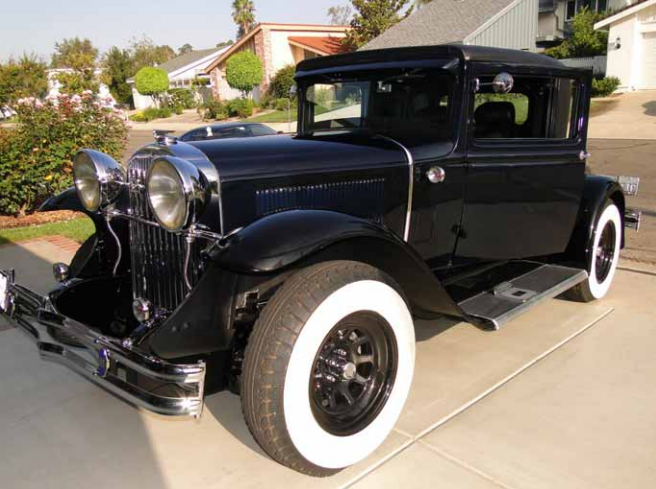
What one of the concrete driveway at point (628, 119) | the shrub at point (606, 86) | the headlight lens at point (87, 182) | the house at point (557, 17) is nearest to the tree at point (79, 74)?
the headlight lens at point (87, 182)

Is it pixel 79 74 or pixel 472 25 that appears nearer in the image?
pixel 472 25

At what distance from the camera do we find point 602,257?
4180mm

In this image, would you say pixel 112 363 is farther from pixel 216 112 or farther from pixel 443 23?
pixel 216 112

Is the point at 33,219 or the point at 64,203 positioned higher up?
the point at 64,203

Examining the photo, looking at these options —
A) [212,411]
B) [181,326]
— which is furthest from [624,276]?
[181,326]

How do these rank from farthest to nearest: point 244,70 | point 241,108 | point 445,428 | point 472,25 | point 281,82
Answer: point 244,70 < point 281,82 < point 241,108 < point 472,25 < point 445,428

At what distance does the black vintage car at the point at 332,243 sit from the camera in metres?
2.06

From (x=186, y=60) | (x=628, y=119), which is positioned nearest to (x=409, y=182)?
(x=628, y=119)

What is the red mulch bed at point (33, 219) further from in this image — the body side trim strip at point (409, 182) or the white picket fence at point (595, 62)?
the white picket fence at point (595, 62)

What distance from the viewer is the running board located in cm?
286

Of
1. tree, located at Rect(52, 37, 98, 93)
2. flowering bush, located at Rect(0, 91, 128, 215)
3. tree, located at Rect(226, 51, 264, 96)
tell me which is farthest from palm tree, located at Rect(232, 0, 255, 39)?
flowering bush, located at Rect(0, 91, 128, 215)

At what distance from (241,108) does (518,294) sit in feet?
86.3

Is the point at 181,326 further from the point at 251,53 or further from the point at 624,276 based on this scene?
the point at 251,53

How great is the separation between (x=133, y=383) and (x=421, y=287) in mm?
1291
